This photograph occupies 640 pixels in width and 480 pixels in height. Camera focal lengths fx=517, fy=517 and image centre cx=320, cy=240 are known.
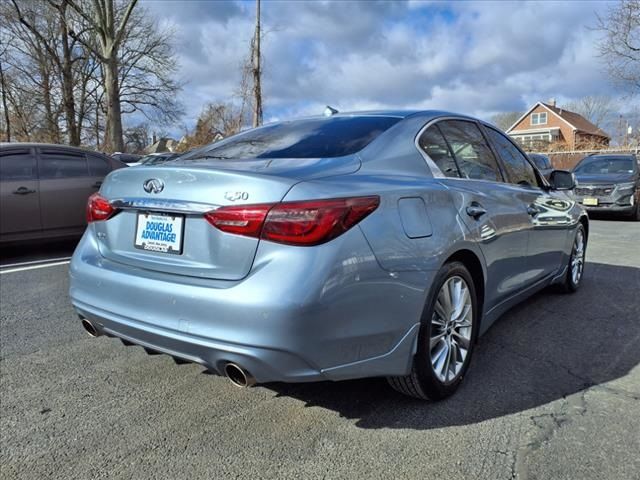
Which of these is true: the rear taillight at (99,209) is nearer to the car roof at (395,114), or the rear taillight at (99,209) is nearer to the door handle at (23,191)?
the car roof at (395,114)

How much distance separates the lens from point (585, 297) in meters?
4.81

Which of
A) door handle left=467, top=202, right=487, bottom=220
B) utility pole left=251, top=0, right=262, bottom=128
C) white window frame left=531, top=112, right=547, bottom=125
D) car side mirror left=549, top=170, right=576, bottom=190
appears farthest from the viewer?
white window frame left=531, top=112, right=547, bottom=125

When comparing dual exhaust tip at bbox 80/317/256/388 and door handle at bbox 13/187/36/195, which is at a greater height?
door handle at bbox 13/187/36/195

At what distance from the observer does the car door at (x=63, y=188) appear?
665cm

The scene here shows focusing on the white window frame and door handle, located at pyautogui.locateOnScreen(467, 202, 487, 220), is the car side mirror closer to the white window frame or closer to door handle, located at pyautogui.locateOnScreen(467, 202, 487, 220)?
door handle, located at pyautogui.locateOnScreen(467, 202, 487, 220)

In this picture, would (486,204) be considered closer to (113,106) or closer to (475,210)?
(475,210)

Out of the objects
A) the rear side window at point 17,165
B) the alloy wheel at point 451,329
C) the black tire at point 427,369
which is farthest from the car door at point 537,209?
the rear side window at point 17,165

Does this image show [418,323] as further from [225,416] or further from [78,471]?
[78,471]

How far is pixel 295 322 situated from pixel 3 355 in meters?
2.44

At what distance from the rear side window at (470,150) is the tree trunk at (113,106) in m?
17.4

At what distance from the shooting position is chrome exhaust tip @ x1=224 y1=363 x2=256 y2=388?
2076 mm

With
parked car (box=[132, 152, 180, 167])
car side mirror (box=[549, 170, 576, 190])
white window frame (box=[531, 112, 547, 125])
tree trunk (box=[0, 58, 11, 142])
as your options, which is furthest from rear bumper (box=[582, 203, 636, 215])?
white window frame (box=[531, 112, 547, 125])

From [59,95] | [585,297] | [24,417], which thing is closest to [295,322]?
[24,417]

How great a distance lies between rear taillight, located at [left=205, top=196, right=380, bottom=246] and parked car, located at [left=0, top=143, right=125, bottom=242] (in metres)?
5.45
